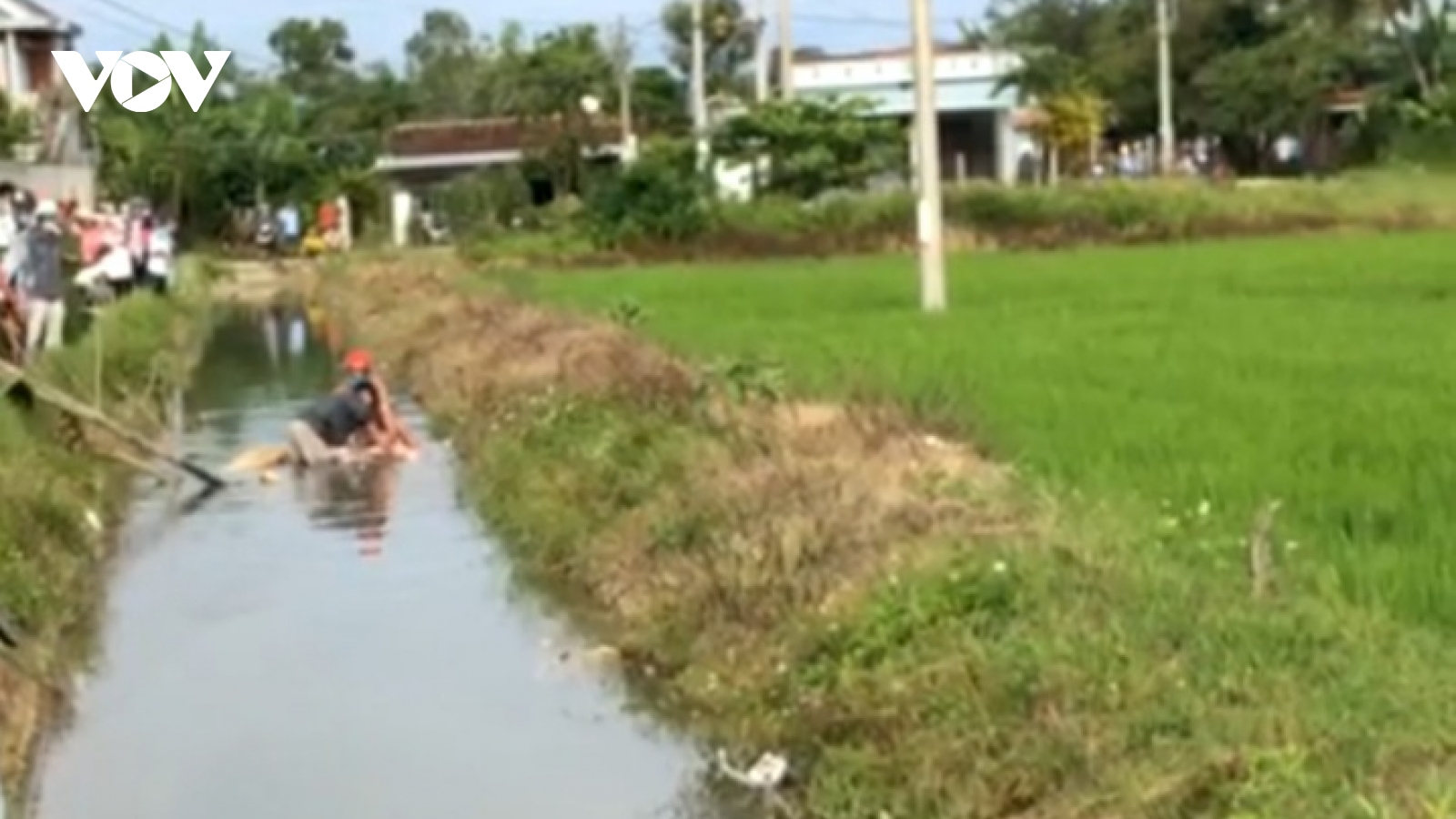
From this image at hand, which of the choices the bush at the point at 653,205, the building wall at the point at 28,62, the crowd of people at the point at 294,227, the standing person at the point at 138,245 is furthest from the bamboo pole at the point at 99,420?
the crowd of people at the point at 294,227

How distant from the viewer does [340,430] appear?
56.6ft

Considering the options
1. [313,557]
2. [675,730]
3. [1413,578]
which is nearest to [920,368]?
[313,557]

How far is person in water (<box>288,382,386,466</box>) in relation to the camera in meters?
17.0

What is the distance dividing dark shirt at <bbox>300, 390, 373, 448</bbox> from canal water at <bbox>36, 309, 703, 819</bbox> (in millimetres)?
1300

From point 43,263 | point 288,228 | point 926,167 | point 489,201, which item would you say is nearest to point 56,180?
point 926,167

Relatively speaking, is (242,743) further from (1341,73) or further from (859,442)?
(1341,73)

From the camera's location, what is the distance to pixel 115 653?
11.2 m

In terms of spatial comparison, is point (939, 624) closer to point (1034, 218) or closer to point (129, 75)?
point (129, 75)

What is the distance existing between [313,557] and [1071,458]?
3.85 m

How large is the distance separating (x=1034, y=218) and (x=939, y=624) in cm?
3371

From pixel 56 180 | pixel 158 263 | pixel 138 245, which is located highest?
pixel 56 180

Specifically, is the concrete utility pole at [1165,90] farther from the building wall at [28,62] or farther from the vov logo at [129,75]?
the vov logo at [129,75]

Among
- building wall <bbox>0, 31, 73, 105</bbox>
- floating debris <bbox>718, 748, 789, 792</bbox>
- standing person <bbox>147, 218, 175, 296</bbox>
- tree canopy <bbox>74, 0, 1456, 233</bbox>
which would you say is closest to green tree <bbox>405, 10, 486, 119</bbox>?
tree canopy <bbox>74, 0, 1456, 233</bbox>

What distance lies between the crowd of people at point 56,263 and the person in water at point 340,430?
1.76 meters
